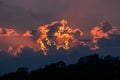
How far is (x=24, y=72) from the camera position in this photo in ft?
529

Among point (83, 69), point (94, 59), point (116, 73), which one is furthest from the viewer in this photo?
point (94, 59)

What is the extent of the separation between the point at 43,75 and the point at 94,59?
36.8 m

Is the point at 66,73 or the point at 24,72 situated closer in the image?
the point at 66,73

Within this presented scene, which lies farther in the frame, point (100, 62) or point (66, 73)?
point (100, 62)

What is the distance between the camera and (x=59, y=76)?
132250mm

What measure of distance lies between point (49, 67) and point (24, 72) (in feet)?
31.3

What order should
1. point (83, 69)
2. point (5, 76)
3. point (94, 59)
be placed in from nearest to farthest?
point (83, 69) → point (5, 76) → point (94, 59)

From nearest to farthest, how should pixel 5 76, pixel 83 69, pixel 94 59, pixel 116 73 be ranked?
pixel 116 73, pixel 83 69, pixel 5 76, pixel 94 59

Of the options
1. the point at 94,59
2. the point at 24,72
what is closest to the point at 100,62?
the point at 94,59

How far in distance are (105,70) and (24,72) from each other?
3474cm

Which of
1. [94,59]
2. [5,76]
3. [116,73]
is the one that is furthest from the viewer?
[94,59]

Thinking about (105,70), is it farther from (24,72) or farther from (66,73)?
(24,72)

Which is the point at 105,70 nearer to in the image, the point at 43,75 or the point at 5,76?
the point at 43,75

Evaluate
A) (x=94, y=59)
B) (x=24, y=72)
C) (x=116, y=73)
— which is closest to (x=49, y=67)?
(x=24, y=72)
